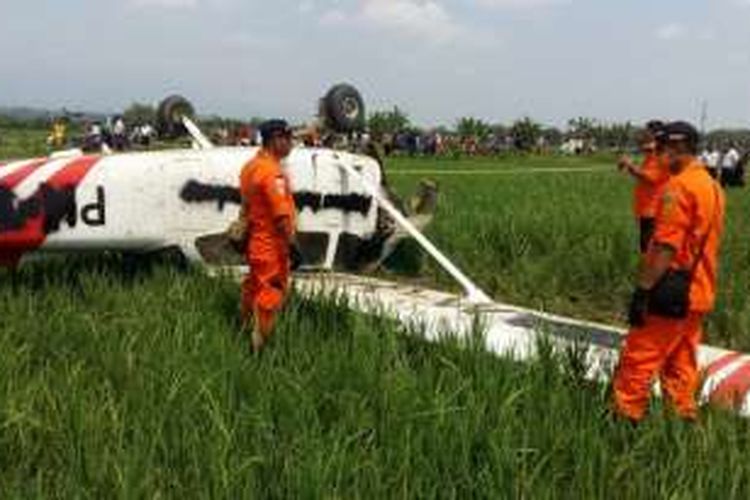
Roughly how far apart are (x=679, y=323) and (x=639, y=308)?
0.72 feet

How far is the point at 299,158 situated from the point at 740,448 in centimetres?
606

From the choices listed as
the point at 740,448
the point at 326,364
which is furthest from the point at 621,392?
the point at 326,364

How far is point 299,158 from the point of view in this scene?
10.9 metres

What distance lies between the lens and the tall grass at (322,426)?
4691mm

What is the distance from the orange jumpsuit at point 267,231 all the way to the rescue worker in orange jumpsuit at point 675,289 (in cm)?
250

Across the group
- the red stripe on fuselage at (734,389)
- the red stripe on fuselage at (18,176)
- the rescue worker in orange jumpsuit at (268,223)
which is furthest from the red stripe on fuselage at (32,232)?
the red stripe on fuselage at (734,389)

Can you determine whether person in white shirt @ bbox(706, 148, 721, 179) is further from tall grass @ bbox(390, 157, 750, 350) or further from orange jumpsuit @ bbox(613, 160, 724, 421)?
orange jumpsuit @ bbox(613, 160, 724, 421)

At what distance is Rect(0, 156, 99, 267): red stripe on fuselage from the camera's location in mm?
9578

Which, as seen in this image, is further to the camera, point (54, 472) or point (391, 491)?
point (54, 472)

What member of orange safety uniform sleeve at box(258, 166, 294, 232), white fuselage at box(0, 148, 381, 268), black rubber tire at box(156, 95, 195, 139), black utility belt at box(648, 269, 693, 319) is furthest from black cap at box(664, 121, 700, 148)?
black rubber tire at box(156, 95, 195, 139)

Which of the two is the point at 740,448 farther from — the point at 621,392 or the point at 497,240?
the point at 497,240

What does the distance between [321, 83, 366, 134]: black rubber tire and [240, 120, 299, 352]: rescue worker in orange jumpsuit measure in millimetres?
4066

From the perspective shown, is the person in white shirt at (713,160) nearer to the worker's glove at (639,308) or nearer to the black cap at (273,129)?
the black cap at (273,129)

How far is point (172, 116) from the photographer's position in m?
12.6
